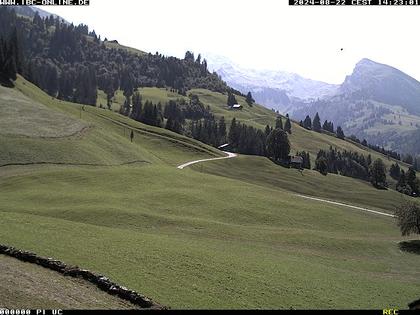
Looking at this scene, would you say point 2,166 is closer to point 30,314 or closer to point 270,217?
point 270,217

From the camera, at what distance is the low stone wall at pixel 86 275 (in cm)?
2805

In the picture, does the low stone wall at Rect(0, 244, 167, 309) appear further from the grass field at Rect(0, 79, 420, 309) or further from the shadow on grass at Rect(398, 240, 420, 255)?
the shadow on grass at Rect(398, 240, 420, 255)

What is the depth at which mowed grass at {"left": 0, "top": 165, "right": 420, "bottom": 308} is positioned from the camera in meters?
35.4

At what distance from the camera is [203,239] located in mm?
55188

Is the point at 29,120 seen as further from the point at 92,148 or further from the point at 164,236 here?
the point at 164,236

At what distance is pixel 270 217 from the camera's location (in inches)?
3007

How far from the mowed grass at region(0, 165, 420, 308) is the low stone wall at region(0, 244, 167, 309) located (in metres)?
2.02

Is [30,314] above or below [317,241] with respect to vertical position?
above

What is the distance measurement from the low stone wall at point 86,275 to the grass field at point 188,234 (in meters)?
1.96

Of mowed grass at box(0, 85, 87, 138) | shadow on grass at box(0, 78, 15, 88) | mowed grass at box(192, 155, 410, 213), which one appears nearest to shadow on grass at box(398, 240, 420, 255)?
mowed grass at box(192, 155, 410, 213)

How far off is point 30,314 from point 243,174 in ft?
432

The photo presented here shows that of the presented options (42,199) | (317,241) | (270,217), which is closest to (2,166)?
(42,199)

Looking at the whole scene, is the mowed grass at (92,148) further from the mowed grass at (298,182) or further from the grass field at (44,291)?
the grass field at (44,291)

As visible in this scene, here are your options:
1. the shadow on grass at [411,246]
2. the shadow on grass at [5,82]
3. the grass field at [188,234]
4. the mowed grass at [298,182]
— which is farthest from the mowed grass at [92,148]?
A: the shadow on grass at [411,246]
